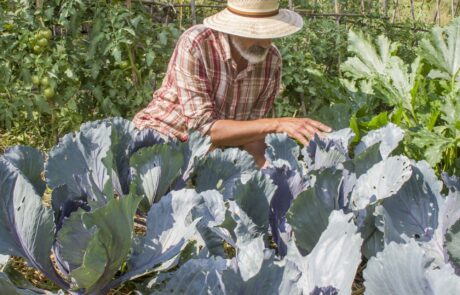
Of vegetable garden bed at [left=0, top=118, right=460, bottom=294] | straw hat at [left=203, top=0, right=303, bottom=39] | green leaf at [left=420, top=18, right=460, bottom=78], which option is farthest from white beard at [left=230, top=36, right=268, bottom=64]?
vegetable garden bed at [left=0, top=118, right=460, bottom=294]

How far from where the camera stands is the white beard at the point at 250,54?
8.34 ft

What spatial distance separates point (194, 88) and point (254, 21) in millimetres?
375

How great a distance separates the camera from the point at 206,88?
8.36 ft

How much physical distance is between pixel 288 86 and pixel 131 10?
1.00 m

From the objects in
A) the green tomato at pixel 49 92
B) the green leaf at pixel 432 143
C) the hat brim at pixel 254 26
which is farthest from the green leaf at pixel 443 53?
the green tomato at pixel 49 92

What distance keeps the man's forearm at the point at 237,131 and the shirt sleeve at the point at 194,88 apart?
0.04 meters

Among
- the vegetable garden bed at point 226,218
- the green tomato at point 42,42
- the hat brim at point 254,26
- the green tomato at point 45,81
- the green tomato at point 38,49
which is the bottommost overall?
the green tomato at point 45,81

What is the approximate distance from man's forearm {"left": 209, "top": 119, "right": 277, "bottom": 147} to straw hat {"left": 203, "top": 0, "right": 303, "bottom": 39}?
1.10 feet

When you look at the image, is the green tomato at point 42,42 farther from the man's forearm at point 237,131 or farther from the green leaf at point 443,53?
the green leaf at point 443,53

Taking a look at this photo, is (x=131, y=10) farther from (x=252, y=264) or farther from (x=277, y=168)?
(x=252, y=264)

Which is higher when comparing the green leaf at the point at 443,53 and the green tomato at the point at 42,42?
the green leaf at the point at 443,53

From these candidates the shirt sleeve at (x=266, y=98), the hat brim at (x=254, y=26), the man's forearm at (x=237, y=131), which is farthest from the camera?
the shirt sleeve at (x=266, y=98)

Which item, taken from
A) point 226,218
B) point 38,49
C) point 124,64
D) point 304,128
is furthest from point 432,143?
point 38,49

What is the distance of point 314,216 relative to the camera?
136cm
